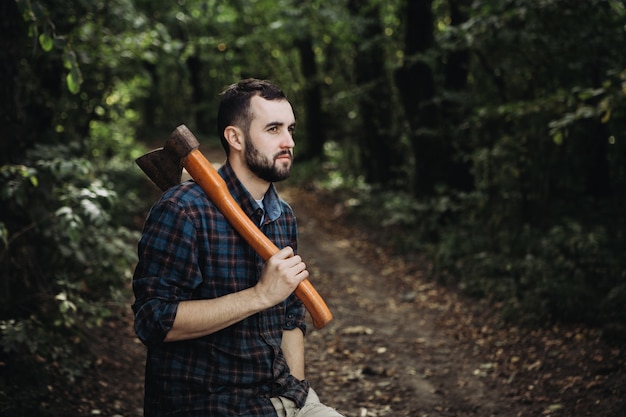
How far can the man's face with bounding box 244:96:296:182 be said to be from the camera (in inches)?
95.5

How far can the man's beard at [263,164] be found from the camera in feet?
7.97

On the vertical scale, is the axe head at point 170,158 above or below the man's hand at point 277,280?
above

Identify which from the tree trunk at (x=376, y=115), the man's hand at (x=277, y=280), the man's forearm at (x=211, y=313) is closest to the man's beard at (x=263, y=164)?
the man's hand at (x=277, y=280)

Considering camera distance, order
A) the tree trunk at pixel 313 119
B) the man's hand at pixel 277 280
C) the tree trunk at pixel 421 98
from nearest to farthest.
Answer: the man's hand at pixel 277 280, the tree trunk at pixel 421 98, the tree trunk at pixel 313 119

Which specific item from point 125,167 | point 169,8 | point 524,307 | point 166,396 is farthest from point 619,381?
point 169,8

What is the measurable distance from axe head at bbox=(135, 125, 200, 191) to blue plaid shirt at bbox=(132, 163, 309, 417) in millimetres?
132

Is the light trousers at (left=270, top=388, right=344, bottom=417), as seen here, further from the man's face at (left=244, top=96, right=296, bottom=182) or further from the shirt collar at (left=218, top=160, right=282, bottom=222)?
the man's face at (left=244, top=96, right=296, bottom=182)

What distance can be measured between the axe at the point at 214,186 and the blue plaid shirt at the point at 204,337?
5 cm

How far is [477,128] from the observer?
959 centimetres

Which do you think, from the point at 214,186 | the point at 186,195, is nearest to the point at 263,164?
the point at 214,186

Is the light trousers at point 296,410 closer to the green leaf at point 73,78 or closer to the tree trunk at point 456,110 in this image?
the green leaf at point 73,78

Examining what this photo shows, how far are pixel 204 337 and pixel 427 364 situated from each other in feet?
14.0

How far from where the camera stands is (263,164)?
2436 millimetres

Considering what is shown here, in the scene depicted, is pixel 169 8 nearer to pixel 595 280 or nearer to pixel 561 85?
pixel 561 85
